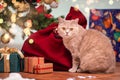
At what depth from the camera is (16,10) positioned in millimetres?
2480

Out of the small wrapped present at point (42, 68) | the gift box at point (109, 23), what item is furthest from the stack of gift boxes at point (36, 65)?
the gift box at point (109, 23)

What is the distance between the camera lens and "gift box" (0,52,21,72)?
2186mm

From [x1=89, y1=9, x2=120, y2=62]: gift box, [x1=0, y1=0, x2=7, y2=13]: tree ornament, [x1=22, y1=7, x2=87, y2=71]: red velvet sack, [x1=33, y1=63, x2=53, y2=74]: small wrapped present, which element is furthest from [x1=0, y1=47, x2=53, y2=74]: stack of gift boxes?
[x1=89, y1=9, x2=120, y2=62]: gift box

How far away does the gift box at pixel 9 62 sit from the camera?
2.19m

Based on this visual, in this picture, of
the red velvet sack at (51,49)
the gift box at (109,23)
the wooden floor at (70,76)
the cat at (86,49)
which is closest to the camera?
the wooden floor at (70,76)

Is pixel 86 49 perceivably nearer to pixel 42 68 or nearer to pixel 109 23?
pixel 42 68

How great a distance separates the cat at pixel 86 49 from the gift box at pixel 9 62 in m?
0.44

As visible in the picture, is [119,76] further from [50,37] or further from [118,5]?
[118,5]

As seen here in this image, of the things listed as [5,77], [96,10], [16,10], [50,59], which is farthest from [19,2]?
[96,10]

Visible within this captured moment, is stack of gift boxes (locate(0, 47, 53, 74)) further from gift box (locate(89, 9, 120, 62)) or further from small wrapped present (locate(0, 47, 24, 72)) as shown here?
gift box (locate(89, 9, 120, 62))

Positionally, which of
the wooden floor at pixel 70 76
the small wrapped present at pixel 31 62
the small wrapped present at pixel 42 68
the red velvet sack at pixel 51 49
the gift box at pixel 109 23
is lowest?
the wooden floor at pixel 70 76

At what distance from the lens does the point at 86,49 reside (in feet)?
7.32

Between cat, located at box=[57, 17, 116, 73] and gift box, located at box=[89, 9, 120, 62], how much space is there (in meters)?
0.75

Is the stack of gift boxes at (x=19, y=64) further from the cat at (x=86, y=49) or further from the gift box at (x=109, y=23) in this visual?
the gift box at (x=109, y=23)
